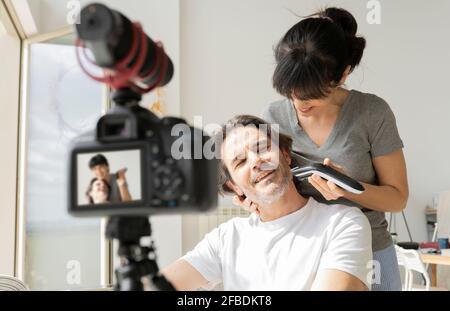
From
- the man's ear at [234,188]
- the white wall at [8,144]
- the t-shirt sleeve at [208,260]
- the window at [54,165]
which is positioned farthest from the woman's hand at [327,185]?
the white wall at [8,144]

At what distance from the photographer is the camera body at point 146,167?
42cm

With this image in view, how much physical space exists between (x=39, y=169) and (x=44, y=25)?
904 mm

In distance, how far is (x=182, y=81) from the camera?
3.45 meters

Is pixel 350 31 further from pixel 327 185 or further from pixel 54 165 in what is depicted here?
pixel 54 165

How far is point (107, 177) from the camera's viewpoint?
0.45 metres

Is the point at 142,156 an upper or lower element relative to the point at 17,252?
upper

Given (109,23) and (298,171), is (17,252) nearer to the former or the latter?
(298,171)

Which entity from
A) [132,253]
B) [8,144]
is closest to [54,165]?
[8,144]

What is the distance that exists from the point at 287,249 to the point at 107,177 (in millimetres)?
673

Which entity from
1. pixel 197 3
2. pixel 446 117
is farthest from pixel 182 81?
pixel 446 117

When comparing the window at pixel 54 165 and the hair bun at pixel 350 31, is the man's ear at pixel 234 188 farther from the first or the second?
the window at pixel 54 165

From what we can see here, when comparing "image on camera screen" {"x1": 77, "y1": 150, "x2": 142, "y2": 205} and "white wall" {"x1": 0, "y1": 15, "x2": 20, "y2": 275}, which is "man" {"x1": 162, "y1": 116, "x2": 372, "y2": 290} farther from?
"white wall" {"x1": 0, "y1": 15, "x2": 20, "y2": 275}

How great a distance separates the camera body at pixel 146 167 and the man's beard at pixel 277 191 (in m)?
0.63

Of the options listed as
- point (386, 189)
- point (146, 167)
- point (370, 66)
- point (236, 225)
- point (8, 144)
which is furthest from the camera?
point (370, 66)
